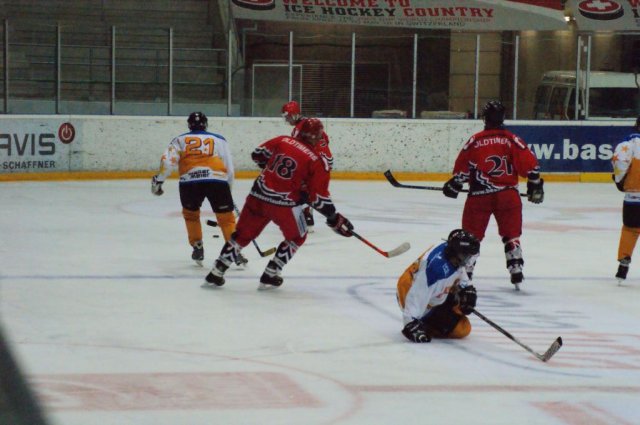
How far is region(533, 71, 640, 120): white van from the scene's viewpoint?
17.4 meters

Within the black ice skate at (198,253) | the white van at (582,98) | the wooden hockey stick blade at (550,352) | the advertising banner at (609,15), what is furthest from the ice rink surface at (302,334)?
the advertising banner at (609,15)

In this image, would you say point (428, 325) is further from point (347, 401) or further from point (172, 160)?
point (172, 160)

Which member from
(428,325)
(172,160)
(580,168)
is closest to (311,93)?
(580,168)

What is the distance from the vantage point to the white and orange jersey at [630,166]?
734 centimetres

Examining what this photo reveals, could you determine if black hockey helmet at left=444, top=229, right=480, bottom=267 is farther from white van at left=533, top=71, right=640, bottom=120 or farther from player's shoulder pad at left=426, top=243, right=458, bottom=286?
white van at left=533, top=71, right=640, bottom=120

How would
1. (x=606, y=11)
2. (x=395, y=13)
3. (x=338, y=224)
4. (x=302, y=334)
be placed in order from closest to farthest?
(x=302, y=334), (x=338, y=224), (x=395, y=13), (x=606, y=11)

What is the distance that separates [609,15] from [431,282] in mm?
15758

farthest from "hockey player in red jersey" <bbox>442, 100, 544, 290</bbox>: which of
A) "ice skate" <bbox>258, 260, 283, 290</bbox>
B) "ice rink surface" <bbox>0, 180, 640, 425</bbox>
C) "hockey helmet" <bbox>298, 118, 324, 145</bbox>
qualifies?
"ice skate" <bbox>258, 260, 283, 290</bbox>

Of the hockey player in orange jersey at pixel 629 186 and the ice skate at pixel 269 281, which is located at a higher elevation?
the hockey player in orange jersey at pixel 629 186

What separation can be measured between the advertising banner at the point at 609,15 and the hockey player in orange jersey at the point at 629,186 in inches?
496

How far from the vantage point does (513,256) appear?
705 cm

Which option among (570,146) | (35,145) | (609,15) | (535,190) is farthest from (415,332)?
(609,15)

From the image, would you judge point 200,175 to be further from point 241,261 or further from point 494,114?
point 494,114

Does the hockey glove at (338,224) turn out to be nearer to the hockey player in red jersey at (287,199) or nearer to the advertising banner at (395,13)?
the hockey player in red jersey at (287,199)
